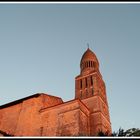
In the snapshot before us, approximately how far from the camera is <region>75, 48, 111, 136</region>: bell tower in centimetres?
2341

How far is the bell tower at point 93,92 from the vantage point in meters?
23.4

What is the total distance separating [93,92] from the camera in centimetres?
2662

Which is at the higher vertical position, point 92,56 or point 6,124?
point 92,56

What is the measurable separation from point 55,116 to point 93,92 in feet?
24.7

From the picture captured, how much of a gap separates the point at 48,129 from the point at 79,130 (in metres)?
3.25

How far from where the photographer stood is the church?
63.6 ft

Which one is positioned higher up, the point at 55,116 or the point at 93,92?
the point at 93,92

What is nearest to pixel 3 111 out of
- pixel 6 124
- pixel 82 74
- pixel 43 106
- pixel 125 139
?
pixel 6 124

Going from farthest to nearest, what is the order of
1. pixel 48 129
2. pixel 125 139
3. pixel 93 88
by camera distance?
1. pixel 93 88
2. pixel 48 129
3. pixel 125 139

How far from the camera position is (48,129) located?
65.9 ft

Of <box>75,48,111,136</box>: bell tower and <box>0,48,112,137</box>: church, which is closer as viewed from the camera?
<box>0,48,112,137</box>: church

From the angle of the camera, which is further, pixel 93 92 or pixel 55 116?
pixel 93 92

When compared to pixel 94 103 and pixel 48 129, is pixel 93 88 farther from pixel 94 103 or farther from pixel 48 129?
pixel 48 129

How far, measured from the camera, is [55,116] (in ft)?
67.3
